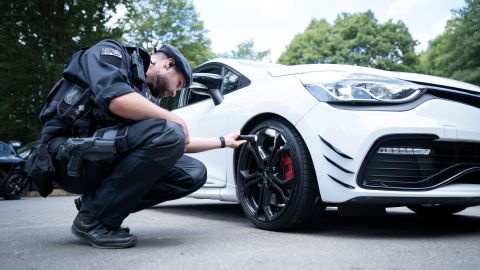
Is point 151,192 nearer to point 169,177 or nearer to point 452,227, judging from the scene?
point 169,177

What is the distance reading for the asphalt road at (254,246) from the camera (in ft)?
Answer: 7.37

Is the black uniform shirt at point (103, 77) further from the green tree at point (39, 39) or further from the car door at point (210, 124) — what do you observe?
the green tree at point (39, 39)

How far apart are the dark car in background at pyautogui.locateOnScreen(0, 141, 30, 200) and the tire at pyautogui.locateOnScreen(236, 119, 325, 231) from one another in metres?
7.41

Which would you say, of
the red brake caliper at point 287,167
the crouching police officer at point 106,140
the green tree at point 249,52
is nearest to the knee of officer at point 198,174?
the crouching police officer at point 106,140

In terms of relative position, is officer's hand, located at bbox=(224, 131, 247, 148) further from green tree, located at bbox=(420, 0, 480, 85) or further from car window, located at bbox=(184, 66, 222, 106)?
green tree, located at bbox=(420, 0, 480, 85)

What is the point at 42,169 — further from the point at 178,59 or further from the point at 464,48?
the point at 464,48

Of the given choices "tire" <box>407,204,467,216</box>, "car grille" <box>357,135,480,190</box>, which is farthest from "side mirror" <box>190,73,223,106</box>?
"tire" <box>407,204,467,216</box>

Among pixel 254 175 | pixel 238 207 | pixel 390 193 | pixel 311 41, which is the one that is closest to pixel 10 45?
pixel 238 207

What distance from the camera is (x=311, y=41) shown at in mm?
39062

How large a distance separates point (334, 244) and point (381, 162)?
54cm

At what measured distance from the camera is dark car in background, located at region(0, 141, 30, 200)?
9.48 meters

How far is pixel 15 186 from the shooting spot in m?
9.66

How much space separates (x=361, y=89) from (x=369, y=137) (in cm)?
31

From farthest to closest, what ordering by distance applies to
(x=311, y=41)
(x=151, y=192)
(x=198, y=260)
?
(x=311, y=41) < (x=151, y=192) < (x=198, y=260)
